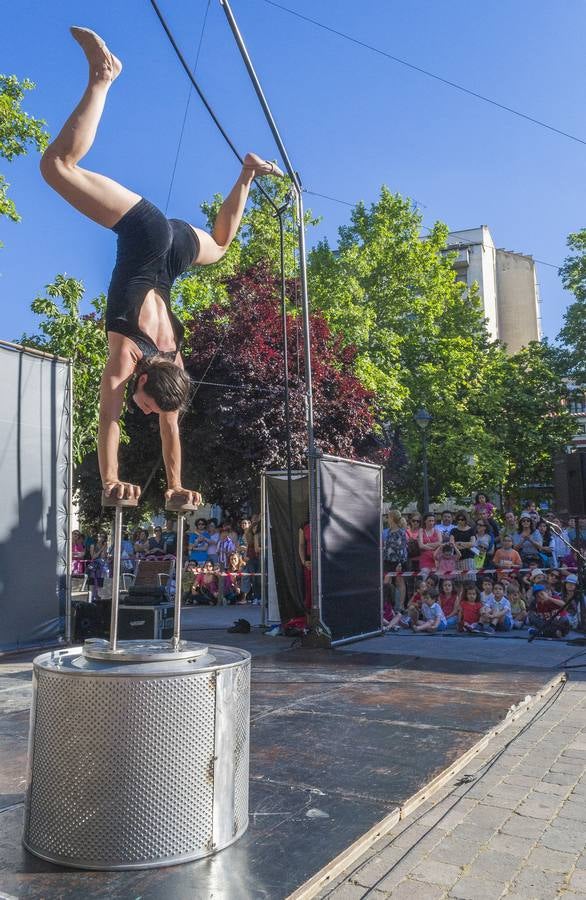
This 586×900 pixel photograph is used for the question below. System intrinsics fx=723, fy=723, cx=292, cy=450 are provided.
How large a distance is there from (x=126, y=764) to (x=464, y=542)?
9.18 m

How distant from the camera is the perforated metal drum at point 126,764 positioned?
107 inches

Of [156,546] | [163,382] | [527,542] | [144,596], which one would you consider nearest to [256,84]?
[163,382]

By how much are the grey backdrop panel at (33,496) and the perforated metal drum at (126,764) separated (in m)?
5.71

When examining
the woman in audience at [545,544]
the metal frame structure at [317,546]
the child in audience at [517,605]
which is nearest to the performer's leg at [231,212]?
the metal frame structure at [317,546]

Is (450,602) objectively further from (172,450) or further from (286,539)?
(172,450)

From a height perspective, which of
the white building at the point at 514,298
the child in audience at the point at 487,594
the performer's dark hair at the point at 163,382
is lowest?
the child in audience at the point at 487,594

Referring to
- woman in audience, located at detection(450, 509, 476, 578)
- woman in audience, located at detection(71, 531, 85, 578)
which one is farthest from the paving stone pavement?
woman in audience, located at detection(71, 531, 85, 578)

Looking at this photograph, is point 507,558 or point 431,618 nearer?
point 431,618

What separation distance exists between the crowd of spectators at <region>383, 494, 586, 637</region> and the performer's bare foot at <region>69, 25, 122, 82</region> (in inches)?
310

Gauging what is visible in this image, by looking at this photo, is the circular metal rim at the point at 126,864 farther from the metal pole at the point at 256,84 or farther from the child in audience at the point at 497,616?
the child in audience at the point at 497,616

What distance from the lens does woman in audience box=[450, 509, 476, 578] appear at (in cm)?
1090

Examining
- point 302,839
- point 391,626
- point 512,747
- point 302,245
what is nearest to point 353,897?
point 302,839

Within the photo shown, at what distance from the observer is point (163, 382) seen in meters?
3.38

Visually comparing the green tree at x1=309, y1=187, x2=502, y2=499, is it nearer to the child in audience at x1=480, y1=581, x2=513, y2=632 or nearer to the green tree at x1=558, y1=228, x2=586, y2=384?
the green tree at x1=558, y1=228, x2=586, y2=384
